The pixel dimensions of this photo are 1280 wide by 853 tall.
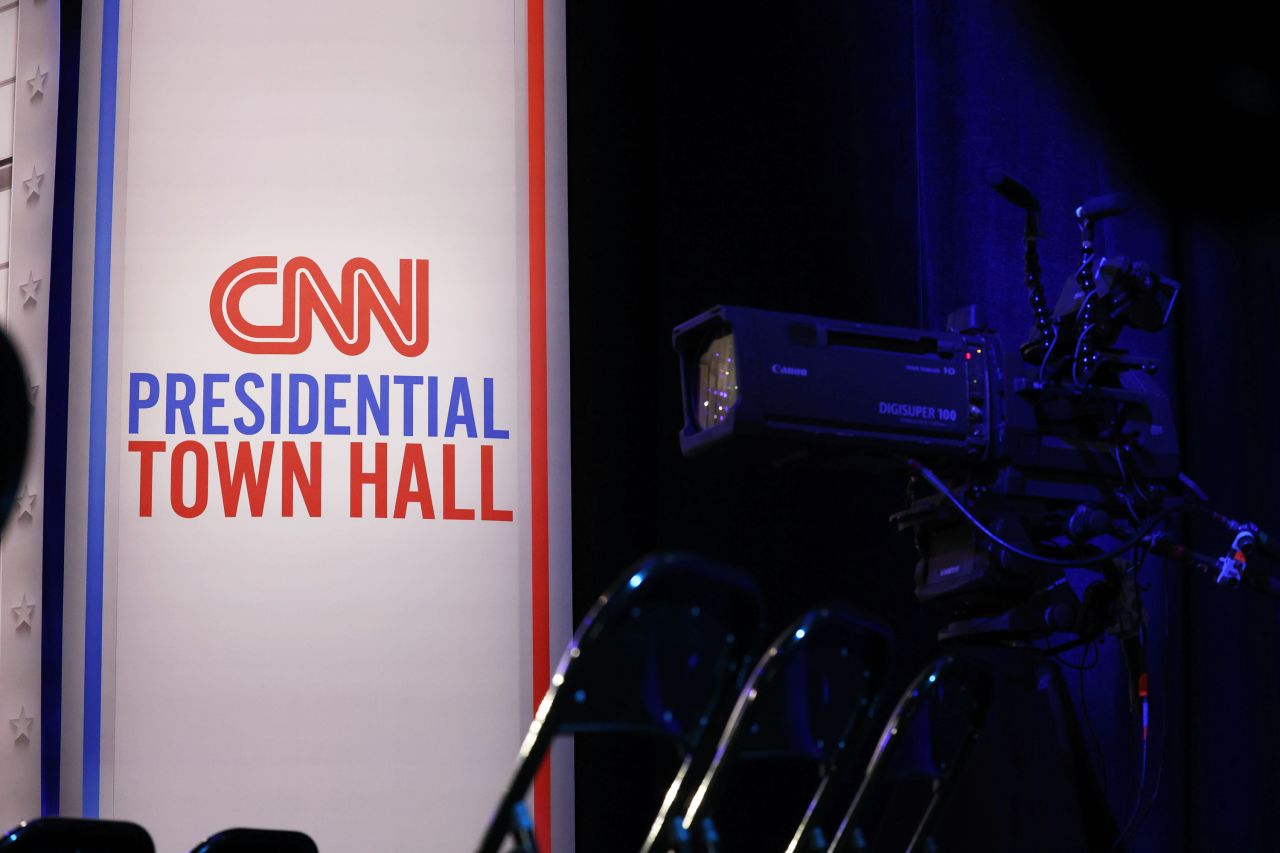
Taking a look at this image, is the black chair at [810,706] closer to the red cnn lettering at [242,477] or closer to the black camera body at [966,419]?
the black camera body at [966,419]

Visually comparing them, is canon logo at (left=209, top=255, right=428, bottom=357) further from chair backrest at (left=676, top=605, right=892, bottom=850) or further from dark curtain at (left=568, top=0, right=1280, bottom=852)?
chair backrest at (left=676, top=605, right=892, bottom=850)

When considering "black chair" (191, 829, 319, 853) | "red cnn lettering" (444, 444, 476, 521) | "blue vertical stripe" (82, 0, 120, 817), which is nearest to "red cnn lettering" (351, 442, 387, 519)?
"red cnn lettering" (444, 444, 476, 521)

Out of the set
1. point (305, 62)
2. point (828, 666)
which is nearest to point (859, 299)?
point (305, 62)

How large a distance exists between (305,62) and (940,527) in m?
1.97

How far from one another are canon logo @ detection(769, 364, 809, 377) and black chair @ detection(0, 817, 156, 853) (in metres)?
1.26

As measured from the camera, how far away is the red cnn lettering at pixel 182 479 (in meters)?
3.62

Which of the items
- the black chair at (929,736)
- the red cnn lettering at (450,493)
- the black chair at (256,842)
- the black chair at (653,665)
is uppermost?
the red cnn lettering at (450,493)

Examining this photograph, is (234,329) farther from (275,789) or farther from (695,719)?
(695,719)

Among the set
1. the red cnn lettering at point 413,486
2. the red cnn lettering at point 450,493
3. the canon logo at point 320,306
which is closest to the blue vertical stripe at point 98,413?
the canon logo at point 320,306

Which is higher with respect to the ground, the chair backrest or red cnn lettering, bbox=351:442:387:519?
red cnn lettering, bbox=351:442:387:519

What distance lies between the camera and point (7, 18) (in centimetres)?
387

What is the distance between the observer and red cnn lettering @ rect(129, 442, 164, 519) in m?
3.62

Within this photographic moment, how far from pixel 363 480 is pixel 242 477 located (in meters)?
0.28

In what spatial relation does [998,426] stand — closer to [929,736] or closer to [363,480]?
[929,736]
